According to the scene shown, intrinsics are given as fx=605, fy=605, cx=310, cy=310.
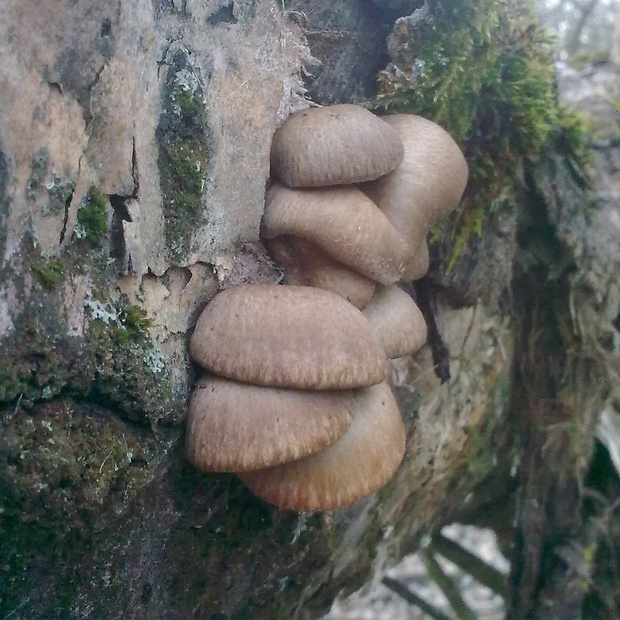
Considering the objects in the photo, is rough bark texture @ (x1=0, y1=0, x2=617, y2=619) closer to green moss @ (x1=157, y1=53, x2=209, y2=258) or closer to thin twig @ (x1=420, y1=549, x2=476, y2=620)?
green moss @ (x1=157, y1=53, x2=209, y2=258)

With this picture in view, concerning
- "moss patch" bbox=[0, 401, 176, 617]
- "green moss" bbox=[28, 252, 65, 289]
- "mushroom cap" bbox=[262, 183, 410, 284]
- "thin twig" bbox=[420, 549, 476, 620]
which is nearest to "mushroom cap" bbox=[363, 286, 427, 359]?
"mushroom cap" bbox=[262, 183, 410, 284]

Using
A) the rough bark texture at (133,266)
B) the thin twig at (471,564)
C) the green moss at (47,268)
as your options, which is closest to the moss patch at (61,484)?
the rough bark texture at (133,266)

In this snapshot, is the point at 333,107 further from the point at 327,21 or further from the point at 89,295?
the point at 89,295

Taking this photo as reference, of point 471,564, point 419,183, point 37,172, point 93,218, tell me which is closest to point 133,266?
point 93,218

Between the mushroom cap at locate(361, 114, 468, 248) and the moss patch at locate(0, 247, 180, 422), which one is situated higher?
the mushroom cap at locate(361, 114, 468, 248)

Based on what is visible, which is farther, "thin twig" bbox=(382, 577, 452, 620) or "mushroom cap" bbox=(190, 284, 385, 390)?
"thin twig" bbox=(382, 577, 452, 620)

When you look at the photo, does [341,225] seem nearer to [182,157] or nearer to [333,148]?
[333,148]

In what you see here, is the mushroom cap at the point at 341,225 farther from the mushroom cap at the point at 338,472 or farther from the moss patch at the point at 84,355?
the moss patch at the point at 84,355
